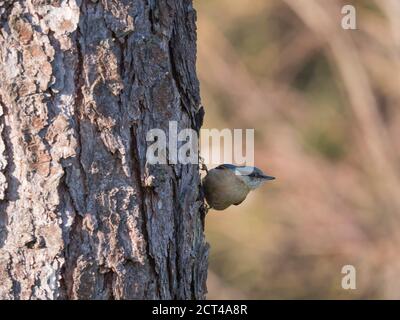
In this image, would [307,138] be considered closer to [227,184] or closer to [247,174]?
[247,174]

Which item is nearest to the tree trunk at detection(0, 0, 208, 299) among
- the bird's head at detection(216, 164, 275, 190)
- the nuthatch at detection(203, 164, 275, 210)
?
the nuthatch at detection(203, 164, 275, 210)

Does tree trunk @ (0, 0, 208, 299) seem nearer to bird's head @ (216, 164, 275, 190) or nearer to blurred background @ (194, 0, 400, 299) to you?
bird's head @ (216, 164, 275, 190)

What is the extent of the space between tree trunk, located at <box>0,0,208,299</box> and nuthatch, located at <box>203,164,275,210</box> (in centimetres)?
117

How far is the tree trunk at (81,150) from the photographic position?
7.99 ft

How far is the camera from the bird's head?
157 inches

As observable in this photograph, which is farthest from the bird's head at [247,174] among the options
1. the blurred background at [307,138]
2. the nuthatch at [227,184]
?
the blurred background at [307,138]

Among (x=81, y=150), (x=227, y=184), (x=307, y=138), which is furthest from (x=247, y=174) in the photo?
(x=307, y=138)

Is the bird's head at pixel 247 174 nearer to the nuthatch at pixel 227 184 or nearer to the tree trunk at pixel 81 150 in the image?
the nuthatch at pixel 227 184

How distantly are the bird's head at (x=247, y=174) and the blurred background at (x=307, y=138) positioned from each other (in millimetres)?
3678

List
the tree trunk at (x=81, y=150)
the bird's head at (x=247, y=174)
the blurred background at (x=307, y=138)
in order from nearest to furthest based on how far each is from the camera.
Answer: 1. the tree trunk at (x=81, y=150)
2. the bird's head at (x=247, y=174)
3. the blurred background at (x=307, y=138)

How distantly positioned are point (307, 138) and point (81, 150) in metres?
5.84

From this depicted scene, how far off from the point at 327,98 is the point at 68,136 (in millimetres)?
6176

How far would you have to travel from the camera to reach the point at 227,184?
384 cm
